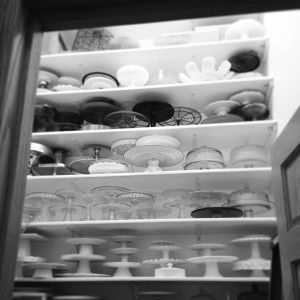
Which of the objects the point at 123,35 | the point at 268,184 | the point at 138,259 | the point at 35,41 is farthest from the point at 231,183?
the point at 35,41

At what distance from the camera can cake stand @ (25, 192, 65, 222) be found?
1.63 metres

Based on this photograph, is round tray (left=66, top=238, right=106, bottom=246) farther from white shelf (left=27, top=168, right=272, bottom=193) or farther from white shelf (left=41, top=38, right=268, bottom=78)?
white shelf (left=41, top=38, right=268, bottom=78)

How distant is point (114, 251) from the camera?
6.36 feet

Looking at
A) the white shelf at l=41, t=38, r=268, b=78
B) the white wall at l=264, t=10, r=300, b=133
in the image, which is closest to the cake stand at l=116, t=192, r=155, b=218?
the white wall at l=264, t=10, r=300, b=133

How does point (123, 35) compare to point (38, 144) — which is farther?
point (123, 35)

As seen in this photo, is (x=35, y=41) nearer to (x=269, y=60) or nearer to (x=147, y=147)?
(x=147, y=147)

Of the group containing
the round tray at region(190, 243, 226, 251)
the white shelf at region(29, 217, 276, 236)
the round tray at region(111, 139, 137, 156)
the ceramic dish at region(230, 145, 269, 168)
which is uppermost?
the ceramic dish at region(230, 145, 269, 168)

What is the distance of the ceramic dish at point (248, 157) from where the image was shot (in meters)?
1.91

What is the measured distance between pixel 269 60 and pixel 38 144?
128 cm

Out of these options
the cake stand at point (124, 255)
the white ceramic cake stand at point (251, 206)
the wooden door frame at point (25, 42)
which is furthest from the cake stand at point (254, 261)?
the wooden door frame at point (25, 42)

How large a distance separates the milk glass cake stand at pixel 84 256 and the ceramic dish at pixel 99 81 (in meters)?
0.75

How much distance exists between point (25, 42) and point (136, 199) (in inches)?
34.6

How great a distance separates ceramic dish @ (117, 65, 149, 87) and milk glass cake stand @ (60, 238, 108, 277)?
0.74 metres

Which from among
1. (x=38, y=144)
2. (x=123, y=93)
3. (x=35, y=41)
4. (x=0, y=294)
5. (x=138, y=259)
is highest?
(x=123, y=93)
